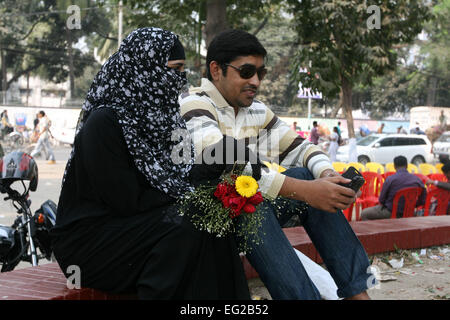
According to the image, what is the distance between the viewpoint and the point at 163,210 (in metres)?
2.04

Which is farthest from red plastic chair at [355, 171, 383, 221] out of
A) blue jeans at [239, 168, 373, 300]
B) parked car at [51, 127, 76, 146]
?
parked car at [51, 127, 76, 146]

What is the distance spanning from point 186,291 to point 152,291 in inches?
5.4

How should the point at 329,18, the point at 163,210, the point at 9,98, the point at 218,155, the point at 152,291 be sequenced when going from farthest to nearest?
the point at 9,98
the point at 329,18
the point at 218,155
the point at 163,210
the point at 152,291

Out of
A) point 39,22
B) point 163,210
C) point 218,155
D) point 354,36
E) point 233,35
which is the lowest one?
point 163,210

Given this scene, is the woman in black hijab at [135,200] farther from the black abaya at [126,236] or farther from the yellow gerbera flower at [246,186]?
the yellow gerbera flower at [246,186]

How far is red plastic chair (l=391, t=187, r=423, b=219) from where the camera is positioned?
6137 millimetres

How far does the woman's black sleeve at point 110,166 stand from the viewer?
2.01 meters

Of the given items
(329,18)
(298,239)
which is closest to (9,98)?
(329,18)

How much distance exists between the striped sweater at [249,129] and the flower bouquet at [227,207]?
0.37m

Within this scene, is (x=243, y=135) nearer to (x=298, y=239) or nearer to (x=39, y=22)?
(x=298, y=239)

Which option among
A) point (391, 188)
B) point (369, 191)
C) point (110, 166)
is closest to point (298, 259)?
point (110, 166)

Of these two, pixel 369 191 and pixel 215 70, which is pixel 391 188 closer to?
pixel 369 191

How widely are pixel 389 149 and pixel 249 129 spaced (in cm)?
2005

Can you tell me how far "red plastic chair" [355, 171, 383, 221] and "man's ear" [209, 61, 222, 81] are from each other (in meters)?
4.65
